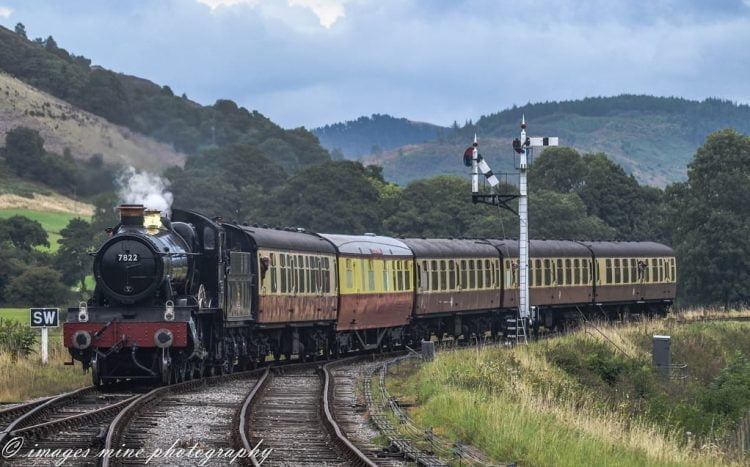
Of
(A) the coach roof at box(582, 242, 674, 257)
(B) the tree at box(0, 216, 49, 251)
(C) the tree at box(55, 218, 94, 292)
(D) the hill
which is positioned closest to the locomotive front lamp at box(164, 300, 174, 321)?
(A) the coach roof at box(582, 242, 674, 257)

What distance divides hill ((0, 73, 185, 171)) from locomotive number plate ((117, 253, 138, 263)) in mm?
68674

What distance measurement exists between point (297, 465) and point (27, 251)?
81.0 meters

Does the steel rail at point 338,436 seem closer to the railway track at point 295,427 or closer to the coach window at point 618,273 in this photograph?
the railway track at point 295,427

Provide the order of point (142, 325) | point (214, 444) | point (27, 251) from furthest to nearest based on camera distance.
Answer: point (27, 251), point (142, 325), point (214, 444)

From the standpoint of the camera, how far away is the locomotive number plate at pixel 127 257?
2662cm

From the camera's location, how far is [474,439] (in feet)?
61.5

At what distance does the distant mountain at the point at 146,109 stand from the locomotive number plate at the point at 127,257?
114 meters

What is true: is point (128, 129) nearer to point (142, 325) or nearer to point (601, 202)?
point (601, 202)

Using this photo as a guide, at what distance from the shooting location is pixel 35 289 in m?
78.9

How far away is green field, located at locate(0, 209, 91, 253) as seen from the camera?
4251 inches

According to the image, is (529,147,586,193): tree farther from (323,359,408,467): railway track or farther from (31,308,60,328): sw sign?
(31,308,60,328): sw sign

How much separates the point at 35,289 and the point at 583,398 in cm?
5592

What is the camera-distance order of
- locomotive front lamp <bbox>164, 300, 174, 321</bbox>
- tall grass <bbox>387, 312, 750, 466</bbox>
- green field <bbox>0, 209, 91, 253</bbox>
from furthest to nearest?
green field <bbox>0, 209, 91, 253</bbox> → locomotive front lamp <bbox>164, 300, 174, 321</bbox> → tall grass <bbox>387, 312, 750, 466</bbox>

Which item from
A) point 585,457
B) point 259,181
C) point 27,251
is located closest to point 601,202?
point 259,181
